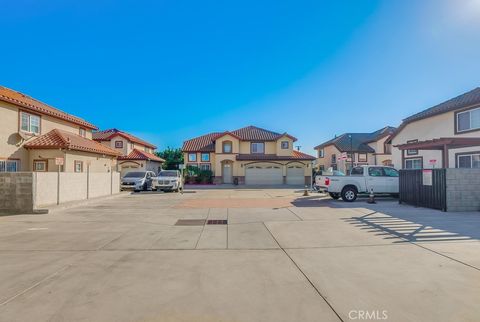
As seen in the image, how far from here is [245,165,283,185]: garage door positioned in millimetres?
39938

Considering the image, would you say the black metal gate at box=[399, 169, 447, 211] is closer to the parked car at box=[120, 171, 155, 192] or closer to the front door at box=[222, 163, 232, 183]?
the parked car at box=[120, 171, 155, 192]

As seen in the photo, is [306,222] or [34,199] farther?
[34,199]

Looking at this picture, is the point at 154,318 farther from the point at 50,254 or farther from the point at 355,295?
the point at 50,254

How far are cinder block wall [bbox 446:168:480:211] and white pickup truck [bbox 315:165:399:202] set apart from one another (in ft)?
15.4

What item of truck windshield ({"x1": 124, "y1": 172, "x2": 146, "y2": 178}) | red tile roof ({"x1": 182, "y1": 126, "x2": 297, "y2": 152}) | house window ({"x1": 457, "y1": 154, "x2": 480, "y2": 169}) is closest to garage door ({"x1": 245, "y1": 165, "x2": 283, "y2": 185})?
red tile roof ({"x1": 182, "y1": 126, "x2": 297, "y2": 152})

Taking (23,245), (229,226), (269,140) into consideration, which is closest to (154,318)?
(23,245)

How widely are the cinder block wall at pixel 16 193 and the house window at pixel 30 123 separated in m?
6.69

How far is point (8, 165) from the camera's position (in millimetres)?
17547

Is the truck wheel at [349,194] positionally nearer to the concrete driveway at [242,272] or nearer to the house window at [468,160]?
the concrete driveway at [242,272]

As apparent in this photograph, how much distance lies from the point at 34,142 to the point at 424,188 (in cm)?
2143

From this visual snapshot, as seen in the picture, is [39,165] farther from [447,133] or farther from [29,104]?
[447,133]

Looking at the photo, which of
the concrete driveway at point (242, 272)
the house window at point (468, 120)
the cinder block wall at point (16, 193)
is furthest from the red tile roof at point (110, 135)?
the house window at point (468, 120)

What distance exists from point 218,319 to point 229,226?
20.5 feet

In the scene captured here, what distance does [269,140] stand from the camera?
41.7 meters
